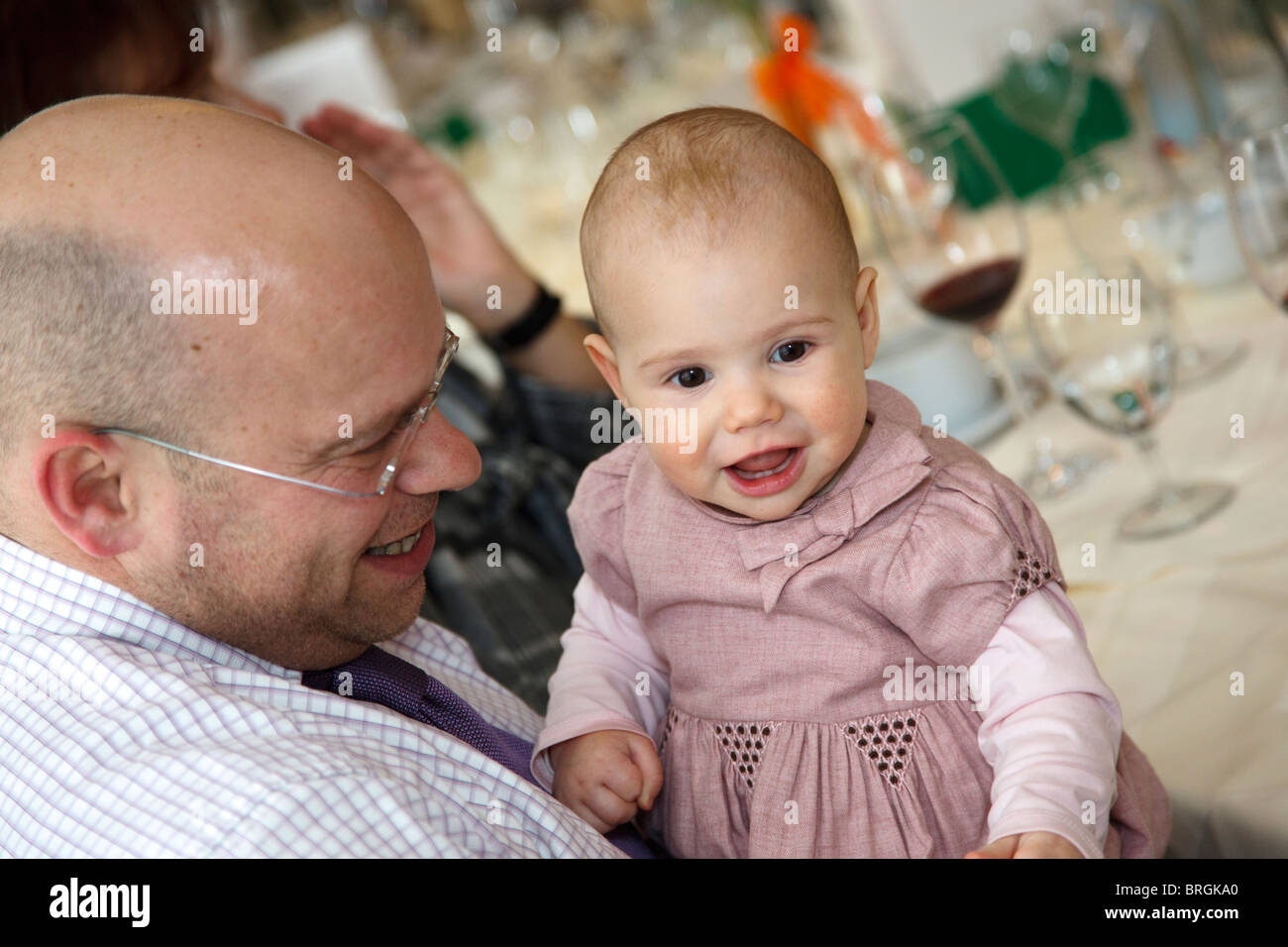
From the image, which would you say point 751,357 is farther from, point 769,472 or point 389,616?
point 389,616

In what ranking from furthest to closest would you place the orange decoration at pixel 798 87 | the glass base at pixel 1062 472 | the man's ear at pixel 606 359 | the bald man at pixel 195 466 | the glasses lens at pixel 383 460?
the orange decoration at pixel 798 87 → the glass base at pixel 1062 472 → the man's ear at pixel 606 359 → the glasses lens at pixel 383 460 → the bald man at pixel 195 466

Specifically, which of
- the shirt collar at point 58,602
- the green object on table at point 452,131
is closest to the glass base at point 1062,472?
the shirt collar at point 58,602

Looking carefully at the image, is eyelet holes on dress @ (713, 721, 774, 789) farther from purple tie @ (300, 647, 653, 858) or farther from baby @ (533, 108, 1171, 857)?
purple tie @ (300, 647, 653, 858)

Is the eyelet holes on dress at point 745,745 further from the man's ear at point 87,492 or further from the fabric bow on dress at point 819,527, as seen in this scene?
the man's ear at point 87,492

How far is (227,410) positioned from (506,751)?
367mm

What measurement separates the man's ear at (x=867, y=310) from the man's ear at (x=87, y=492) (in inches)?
20.0

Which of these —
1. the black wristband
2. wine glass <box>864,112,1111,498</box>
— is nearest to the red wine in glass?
wine glass <box>864,112,1111,498</box>

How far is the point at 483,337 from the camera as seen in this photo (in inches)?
68.2

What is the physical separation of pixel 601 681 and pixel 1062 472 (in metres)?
0.58

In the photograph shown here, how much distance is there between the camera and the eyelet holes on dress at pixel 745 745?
94 cm

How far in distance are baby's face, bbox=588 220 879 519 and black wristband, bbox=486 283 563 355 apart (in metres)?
0.80

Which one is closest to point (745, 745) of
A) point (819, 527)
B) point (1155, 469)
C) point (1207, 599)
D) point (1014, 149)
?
point (819, 527)

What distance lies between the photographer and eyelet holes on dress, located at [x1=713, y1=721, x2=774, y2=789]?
3.07 ft
